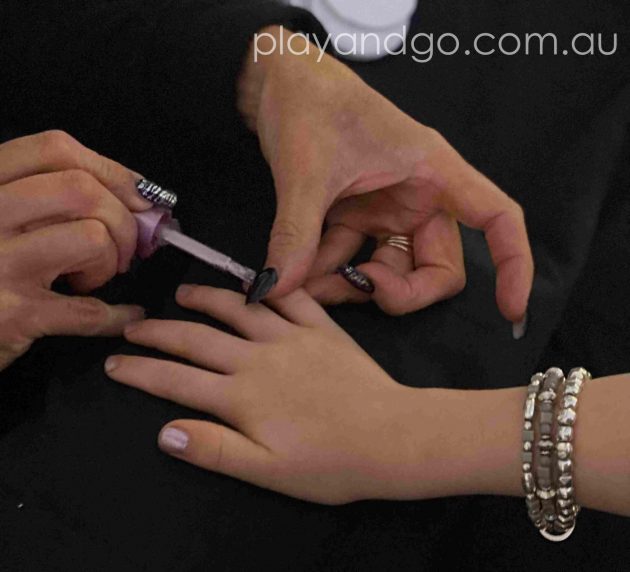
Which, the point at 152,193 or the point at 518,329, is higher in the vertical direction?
the point at 152,193

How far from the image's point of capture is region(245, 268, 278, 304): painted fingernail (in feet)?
2.18

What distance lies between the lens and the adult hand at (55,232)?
618mm

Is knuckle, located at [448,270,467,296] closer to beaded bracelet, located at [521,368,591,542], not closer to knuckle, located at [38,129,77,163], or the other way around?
beaded bracelet, located at [521,368,591,542]

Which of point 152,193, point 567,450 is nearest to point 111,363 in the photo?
point 152,193

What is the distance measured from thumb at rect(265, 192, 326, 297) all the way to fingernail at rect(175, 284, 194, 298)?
0.24 feet

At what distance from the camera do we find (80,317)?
0.66m

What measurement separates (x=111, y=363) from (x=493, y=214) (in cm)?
37

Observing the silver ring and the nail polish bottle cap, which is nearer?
the nail polish bottle cap

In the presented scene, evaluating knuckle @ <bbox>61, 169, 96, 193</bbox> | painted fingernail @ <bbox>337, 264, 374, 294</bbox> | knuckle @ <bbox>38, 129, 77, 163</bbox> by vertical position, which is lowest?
painted fingernail @ <bbox>337, 264, 374, 294</bbox>

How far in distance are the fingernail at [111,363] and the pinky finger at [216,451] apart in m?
0.07

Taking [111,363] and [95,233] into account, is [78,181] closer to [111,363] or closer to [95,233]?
[95,233]

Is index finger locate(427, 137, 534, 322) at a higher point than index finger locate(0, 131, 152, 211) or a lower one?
lower

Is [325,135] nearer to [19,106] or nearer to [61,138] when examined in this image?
[61,138]

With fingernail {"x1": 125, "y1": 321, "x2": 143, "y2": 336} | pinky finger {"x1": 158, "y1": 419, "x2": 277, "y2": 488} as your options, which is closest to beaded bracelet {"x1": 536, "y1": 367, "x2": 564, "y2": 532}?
pinky finger {"x1": 158, "y1": 419, "x2": 277, "y2": 488}
